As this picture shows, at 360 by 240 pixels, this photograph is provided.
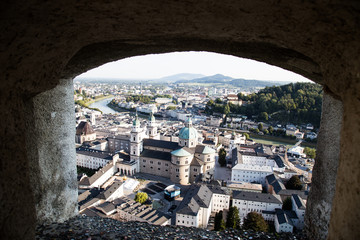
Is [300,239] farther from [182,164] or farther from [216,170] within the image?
[216,170]

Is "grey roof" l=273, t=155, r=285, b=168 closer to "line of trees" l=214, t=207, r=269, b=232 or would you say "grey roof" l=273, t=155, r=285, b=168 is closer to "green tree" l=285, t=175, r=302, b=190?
"green tree" l=285, t=175, r=302, b=190

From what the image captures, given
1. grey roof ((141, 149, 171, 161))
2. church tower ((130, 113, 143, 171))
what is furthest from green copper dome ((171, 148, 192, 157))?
church tower ((130, 113, 143, 171))

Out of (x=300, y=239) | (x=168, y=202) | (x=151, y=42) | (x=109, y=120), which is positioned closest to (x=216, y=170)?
(x=168, y=202)

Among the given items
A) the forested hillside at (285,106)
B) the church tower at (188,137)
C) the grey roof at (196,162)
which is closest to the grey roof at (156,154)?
the church tower at (188,137)

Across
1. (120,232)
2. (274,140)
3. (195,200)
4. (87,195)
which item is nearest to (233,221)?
(195,200)

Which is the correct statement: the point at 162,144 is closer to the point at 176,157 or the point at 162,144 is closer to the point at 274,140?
the point at 176,157

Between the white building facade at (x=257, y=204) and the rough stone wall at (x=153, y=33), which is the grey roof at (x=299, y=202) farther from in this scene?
the rough stone wall at (x=153, y=33)
